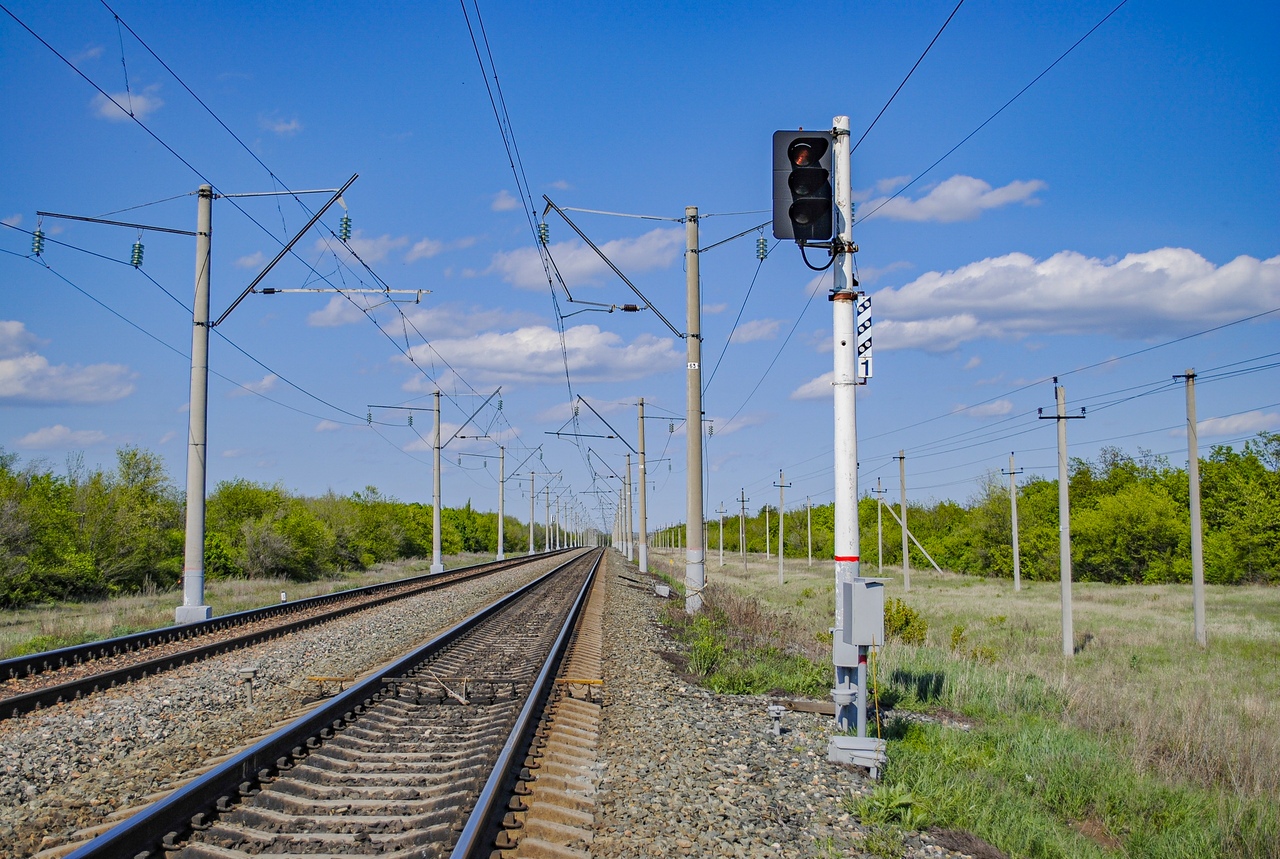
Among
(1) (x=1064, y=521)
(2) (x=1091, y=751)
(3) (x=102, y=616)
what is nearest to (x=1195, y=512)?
(1) (x=1064, y=521)

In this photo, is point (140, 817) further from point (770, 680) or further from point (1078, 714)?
point (1078, 714)

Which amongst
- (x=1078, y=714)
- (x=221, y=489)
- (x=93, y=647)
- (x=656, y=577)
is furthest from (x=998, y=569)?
(x=93, y=647)

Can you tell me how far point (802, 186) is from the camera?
8.17 metres

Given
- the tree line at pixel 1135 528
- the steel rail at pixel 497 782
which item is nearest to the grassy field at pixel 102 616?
the steel rail at pixel 497 782

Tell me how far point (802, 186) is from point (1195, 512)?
24919 mm

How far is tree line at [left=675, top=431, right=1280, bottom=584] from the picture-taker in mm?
52844

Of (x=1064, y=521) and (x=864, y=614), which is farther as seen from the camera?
(x=1064, y=521)

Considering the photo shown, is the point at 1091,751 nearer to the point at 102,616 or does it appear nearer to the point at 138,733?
the point at 138,733

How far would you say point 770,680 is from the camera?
1189 centimetres

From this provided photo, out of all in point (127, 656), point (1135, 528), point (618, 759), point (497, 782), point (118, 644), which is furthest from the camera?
point (1135, 528)

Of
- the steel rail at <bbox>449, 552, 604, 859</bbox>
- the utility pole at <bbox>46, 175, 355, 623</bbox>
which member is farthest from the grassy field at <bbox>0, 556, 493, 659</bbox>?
the steel rail at <bbox>449, 552, 604, 859</bbox>

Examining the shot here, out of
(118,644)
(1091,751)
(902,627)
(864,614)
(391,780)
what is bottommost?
(902,627)

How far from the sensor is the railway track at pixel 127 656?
32.6ft

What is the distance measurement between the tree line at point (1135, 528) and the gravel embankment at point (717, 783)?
152 feet
